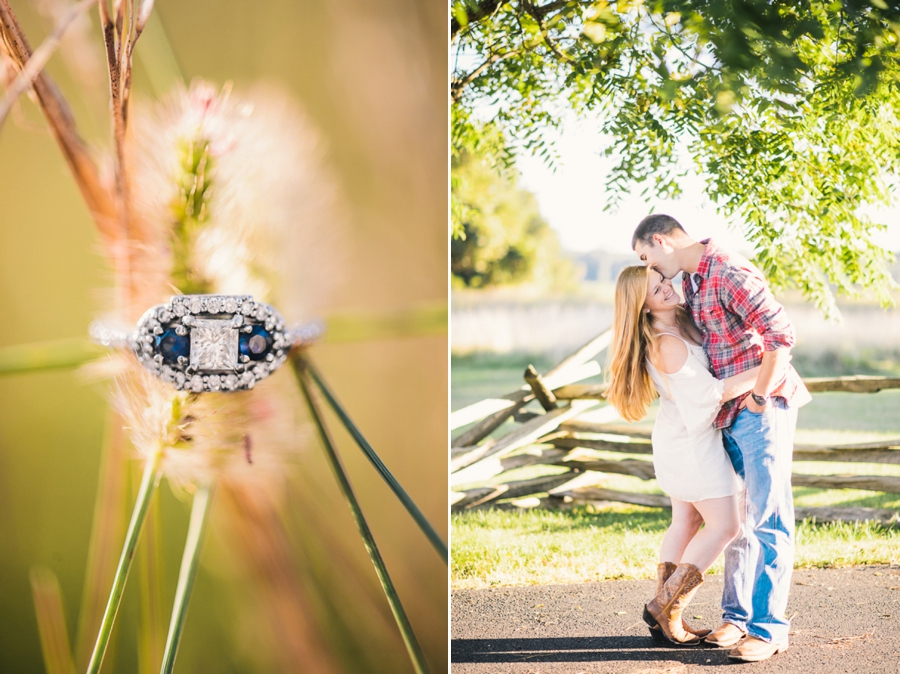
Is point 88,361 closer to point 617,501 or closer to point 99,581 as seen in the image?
point 99,581

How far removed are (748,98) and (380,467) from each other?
3.69ft

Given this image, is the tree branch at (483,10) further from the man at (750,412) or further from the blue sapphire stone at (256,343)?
the blue sapphire stone at (256,343)

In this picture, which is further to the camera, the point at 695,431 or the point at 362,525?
the point at 695,431

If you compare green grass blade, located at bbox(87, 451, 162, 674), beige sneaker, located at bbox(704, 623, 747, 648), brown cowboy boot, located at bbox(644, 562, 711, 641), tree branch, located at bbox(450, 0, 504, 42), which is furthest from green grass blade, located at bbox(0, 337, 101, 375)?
beige sneaker, located at bbox(704, 623, 747, 648)

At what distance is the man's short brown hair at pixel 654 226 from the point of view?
54.9 inches

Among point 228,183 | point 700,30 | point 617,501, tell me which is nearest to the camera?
point 228,183

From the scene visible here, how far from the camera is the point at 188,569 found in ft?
3.48

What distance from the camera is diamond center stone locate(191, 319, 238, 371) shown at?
1.05m

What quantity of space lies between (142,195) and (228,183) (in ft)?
0.53

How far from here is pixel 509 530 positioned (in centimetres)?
158

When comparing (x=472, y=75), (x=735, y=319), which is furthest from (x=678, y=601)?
(x=472, y=75)

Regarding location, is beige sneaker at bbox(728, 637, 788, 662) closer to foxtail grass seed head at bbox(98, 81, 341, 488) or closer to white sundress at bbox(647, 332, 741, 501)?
white sundress at bbox(647, 332, 741, 501)

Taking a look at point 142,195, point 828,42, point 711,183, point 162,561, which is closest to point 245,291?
point 142,195

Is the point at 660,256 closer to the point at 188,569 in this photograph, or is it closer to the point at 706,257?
the point at 706,257
